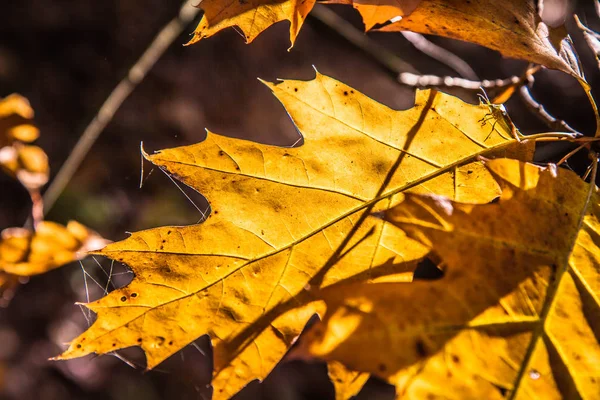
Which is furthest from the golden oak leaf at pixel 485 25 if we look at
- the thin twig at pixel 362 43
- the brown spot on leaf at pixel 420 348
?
the thin twig at pixel 362 43

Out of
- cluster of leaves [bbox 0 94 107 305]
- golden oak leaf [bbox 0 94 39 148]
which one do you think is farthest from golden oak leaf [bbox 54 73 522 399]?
golden oak leaf [bbox 0 94 39 148]

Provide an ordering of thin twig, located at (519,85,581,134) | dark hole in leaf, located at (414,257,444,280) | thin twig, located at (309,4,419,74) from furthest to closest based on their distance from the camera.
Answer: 1. dark hole in leaf, located at (414,257,444,280)
2. thin twig, located at (309,4,419,74)
3. thin twig, located at (519,85,581,134)

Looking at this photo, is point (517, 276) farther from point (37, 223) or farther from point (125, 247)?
point (37, 223)

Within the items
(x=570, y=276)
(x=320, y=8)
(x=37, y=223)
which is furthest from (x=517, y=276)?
(x=320, y=8)

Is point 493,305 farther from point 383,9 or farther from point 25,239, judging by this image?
point 25,239

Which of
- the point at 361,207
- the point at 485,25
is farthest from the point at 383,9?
the point at 361,207

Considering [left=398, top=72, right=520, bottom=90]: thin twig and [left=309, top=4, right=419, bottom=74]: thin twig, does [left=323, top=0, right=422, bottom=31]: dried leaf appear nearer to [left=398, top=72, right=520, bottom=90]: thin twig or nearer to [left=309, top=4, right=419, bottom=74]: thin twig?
[left=398, top=72, right=520, bottom=90]: thin twig

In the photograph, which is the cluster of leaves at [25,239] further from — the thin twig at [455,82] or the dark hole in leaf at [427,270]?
the dark hole in leaf at [427,270]
